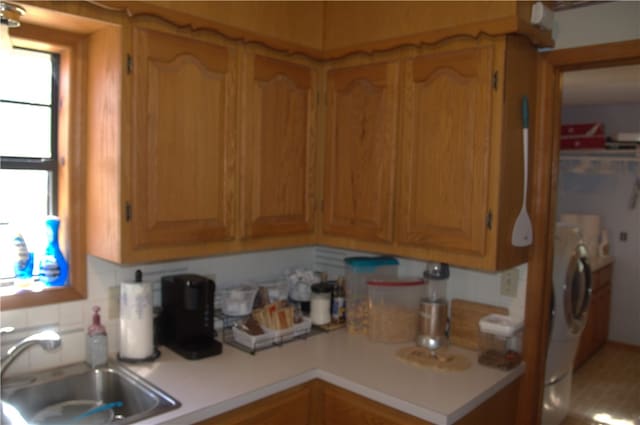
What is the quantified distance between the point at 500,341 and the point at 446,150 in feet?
2.60

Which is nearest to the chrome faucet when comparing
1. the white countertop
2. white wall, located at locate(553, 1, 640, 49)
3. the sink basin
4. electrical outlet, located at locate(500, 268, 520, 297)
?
the sink basin

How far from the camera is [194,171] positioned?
1866 millimetres

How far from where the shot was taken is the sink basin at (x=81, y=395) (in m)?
1.63

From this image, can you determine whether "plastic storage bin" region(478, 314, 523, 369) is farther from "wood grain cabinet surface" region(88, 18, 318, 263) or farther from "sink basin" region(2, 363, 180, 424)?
"sink basin" region(2, 363, 180, 424)

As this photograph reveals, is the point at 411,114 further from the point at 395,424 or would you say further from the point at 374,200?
the point at 395,424

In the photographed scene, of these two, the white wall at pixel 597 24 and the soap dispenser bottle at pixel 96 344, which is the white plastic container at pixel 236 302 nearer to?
the soap dispenser bottle at pixel 96 344

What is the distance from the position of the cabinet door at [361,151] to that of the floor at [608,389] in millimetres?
2044

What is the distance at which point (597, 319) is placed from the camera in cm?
421

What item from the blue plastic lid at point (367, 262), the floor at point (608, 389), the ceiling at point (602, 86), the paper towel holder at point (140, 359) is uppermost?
the ceiling at point (602, 86)

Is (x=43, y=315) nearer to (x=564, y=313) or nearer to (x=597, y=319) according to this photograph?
(x=564, y=313)

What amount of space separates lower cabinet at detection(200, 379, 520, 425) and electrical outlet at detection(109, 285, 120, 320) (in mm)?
679

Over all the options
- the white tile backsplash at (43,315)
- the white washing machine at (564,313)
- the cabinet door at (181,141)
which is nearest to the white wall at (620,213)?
the white washing machine at (564,313)

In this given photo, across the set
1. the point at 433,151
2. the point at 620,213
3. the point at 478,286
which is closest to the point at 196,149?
the point at 433,151

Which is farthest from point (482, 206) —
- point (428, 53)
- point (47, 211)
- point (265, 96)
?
point (47, 211)
